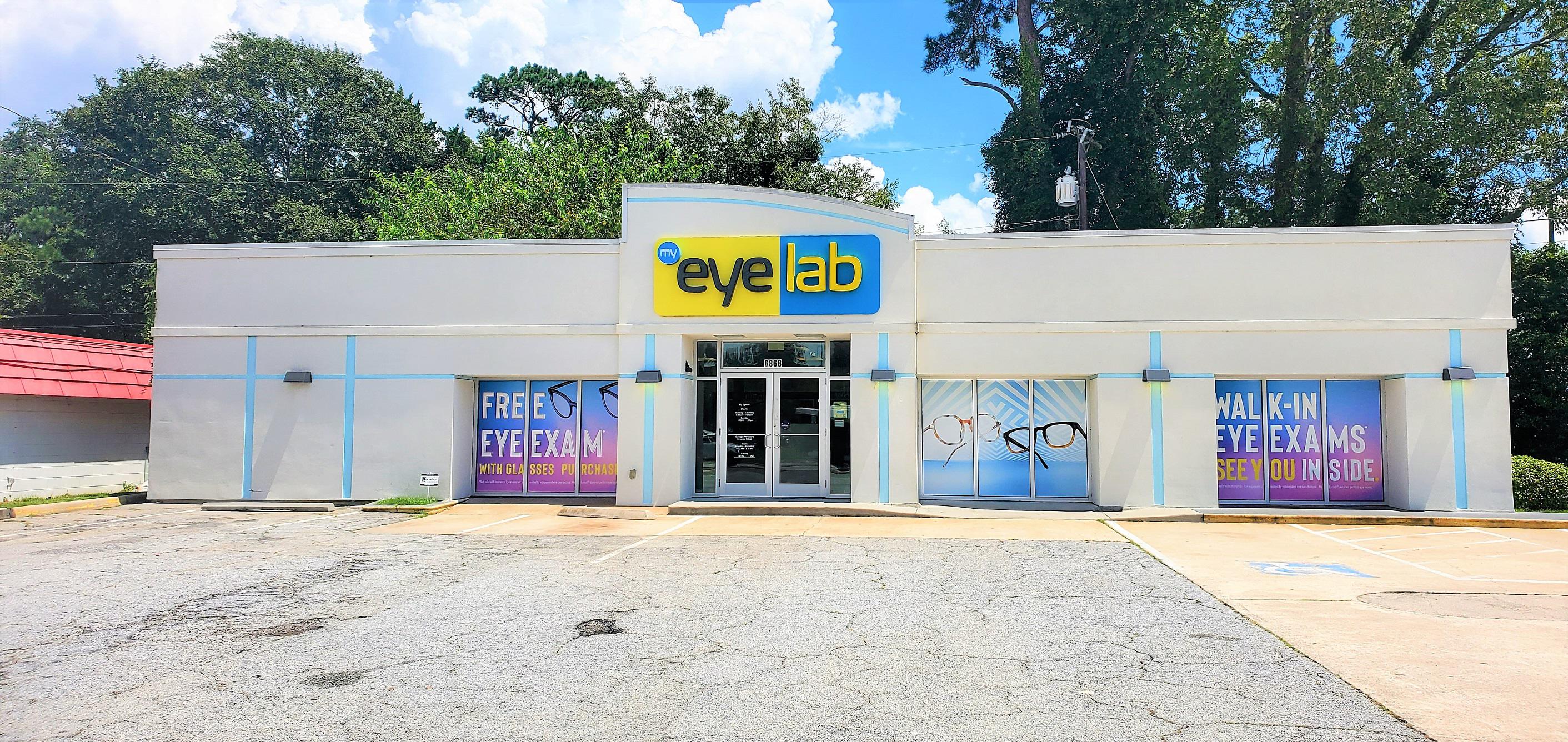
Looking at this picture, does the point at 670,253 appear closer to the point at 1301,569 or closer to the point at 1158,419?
the point at 1158,419

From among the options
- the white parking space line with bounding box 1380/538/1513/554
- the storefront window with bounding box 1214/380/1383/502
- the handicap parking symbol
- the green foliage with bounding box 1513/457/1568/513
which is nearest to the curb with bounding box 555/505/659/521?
the handicap parking symbol

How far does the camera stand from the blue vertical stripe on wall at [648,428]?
50.1 ft

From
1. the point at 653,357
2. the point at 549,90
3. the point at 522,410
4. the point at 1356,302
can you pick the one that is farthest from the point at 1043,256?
the point at 549,90

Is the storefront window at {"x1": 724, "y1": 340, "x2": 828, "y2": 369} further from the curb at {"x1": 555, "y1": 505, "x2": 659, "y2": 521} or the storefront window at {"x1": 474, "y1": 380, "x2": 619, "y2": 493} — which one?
the curb at {"x1": 555, "y1": 505, "x2": 659, "y2": 521}

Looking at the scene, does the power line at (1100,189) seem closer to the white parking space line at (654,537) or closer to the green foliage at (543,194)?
the green foliage at (543,194)

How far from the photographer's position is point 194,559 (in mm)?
10383

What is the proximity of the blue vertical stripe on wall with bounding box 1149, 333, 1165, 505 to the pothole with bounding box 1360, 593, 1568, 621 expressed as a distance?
602cm

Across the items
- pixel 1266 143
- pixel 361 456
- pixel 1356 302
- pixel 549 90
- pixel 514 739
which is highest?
pixel 549 90

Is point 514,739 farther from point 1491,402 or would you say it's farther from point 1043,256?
point 1491,402

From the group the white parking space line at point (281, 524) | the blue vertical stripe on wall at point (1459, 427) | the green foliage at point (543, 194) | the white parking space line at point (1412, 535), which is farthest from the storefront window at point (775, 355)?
the green foliage at point (543, 194)

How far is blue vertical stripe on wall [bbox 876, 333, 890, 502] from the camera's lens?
15.0 metres

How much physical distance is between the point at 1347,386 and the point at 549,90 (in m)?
36.5

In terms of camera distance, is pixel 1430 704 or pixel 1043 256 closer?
pixel 1430 704

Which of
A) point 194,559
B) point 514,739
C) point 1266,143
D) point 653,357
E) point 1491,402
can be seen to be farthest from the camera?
point 1266,143
